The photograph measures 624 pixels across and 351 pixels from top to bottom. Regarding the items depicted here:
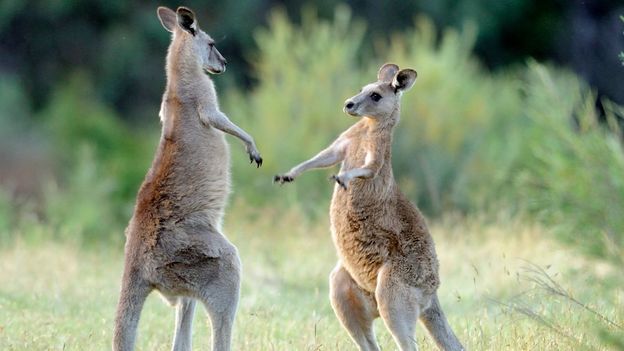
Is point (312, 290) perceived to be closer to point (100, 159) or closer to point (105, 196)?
point (105, 196)

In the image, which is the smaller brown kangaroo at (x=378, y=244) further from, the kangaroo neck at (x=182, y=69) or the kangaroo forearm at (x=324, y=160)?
the kangaroo neck at (x=182, y=69)

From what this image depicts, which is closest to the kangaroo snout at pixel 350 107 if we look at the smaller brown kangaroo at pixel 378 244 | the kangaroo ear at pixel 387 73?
the smaller brown kangaroo at pixel 378 244

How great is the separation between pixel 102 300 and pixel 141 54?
12.0 m

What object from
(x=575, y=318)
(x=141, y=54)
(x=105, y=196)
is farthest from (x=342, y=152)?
(x=141, y=54)

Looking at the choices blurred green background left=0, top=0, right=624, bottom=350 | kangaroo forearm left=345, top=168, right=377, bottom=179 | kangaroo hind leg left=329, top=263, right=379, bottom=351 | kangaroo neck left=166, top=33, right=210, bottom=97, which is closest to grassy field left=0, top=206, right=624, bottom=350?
blurred green background left=0, top=0, right=624, bottom=350

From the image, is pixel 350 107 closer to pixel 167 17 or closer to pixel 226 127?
pixel 226 127

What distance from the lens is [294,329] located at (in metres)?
7.68

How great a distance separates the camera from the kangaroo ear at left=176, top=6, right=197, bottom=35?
7.01m

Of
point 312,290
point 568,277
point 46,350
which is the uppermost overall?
point 312,290

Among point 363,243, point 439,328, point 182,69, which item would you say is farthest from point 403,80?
point 439,328

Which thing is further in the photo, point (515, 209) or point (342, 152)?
point (515, 209)

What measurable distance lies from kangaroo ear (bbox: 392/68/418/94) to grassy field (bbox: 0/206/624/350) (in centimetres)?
114

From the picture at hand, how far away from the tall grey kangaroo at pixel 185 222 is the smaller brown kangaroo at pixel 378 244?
1.38 feet

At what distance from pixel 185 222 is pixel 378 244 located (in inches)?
42.9
